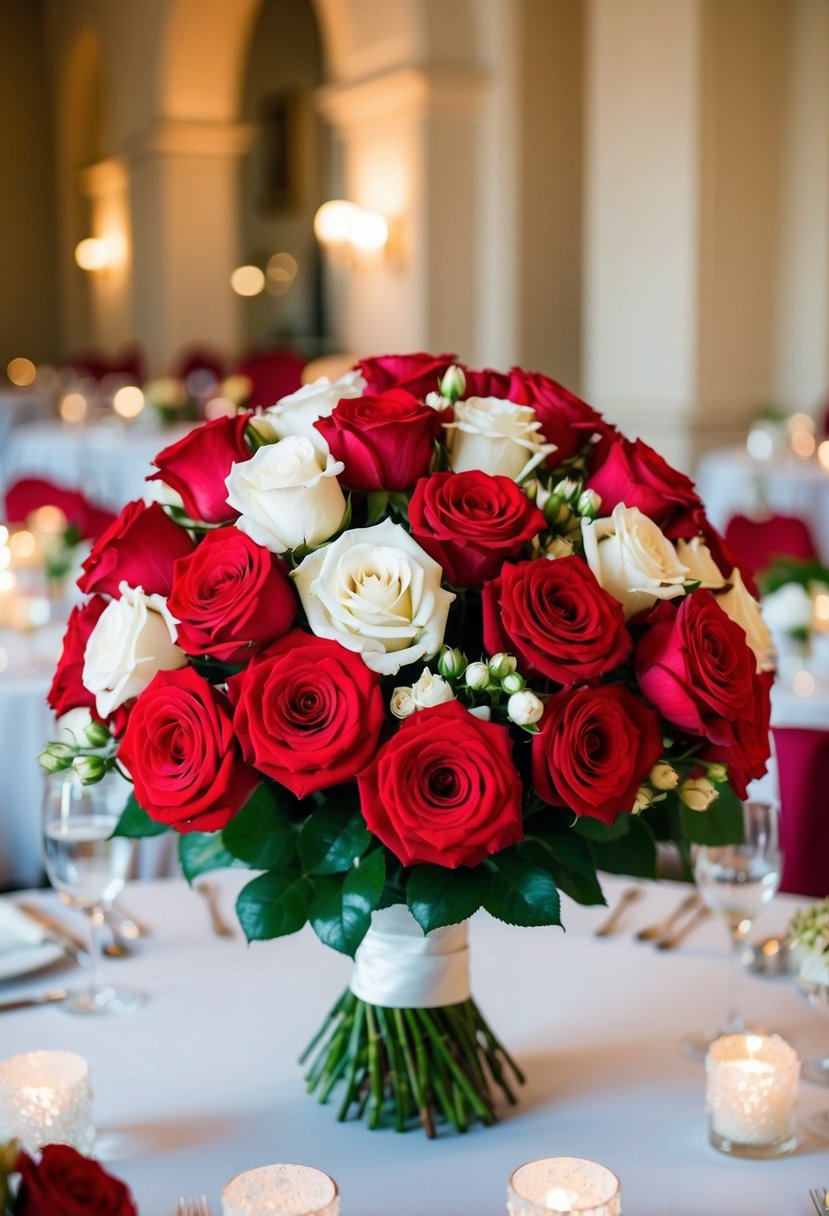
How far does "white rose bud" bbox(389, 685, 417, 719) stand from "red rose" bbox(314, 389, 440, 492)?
164 mm

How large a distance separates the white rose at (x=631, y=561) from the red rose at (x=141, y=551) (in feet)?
0.98

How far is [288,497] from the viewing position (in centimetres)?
100

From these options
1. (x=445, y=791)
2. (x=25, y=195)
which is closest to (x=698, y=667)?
(x=445, y=791)

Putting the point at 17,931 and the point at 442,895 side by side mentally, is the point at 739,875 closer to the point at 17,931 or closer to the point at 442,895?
the point at 442,895

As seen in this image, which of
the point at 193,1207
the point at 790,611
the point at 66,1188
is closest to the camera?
the point at 66,1188

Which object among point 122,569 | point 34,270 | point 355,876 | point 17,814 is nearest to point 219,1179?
point 355,876

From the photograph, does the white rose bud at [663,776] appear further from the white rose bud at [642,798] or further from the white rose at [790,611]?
the white rose at [790,611]

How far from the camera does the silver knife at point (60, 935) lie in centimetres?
148

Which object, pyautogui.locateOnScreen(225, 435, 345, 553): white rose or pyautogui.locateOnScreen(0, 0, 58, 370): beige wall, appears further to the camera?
pyautogui.locateOnScreen(0, 0, 58, 370): beige wall

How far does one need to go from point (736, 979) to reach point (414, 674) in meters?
0.51

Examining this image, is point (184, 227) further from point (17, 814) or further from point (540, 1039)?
point (540, 1039)

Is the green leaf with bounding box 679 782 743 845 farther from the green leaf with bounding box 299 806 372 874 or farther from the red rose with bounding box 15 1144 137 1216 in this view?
the red rose with bounding box 15 1144 137 1216

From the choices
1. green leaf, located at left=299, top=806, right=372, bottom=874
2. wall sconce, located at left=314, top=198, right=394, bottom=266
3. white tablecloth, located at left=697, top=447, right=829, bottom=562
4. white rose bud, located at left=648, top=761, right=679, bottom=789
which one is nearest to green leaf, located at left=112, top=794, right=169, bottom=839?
green leaf, located at left=299, top=806, right=372, bottom=874

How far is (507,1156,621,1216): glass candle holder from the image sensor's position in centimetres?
87
